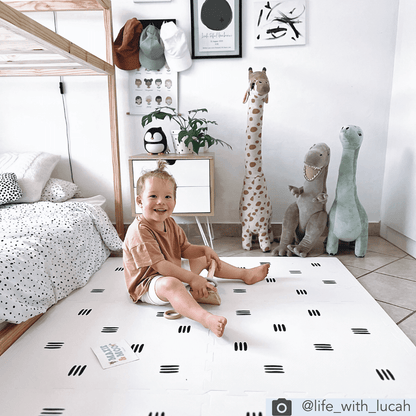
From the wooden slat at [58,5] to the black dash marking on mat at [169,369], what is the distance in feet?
6.72

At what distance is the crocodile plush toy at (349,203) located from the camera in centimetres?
207

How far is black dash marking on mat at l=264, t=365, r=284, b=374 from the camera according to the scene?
3.54ft

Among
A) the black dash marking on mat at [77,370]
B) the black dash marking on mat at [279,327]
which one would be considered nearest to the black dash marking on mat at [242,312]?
the black dash marking on mat at [279,327]

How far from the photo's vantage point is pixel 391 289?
5.52 feet

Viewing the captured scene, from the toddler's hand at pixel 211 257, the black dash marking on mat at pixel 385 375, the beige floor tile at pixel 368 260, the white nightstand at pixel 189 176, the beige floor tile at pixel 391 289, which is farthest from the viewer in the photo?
the white nightstand at pixel 189 176

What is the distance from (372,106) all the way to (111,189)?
1.86 meters

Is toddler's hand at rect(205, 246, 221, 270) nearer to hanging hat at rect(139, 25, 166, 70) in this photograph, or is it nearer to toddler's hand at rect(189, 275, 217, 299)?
toddler's hand at rect(189, 275, 217, 299)

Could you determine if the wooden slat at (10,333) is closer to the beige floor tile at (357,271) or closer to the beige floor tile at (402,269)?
the beige floor tile at (357,271)

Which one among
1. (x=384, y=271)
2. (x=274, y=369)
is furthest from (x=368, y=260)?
(x=274, y=369)

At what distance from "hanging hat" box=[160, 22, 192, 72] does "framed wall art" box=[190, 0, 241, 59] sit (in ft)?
0.32

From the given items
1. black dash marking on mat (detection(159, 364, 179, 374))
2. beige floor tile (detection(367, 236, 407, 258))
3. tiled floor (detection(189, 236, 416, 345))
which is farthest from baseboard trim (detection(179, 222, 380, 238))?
black dash marking on mat (detection(159, 364, 179, 374))

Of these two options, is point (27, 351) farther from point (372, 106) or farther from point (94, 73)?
point (372, 106)

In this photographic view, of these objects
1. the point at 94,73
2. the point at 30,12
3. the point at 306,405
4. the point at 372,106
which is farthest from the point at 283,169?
the point at 30,12

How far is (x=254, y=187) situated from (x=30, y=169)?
1.36 m
